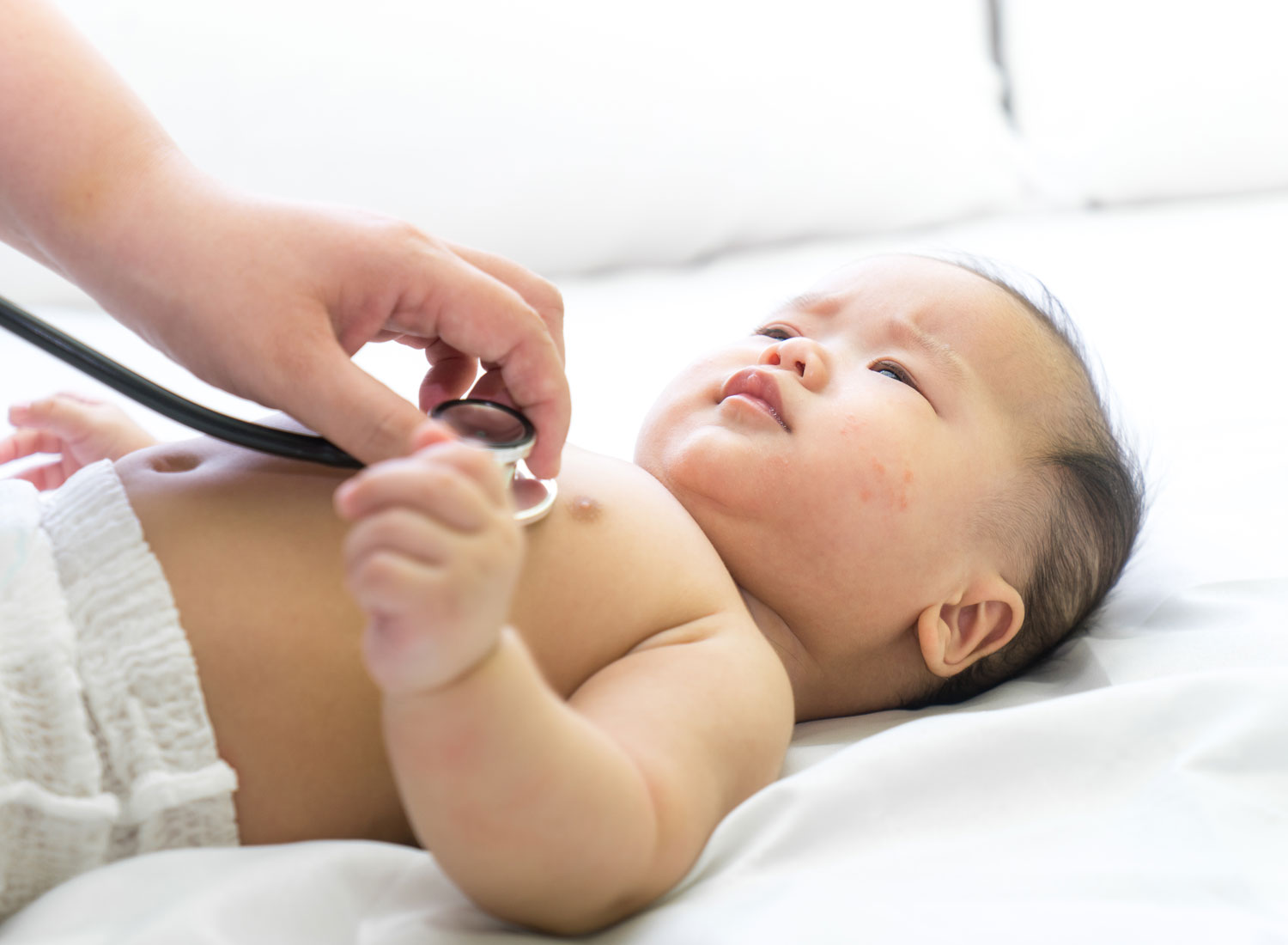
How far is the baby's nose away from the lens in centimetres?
112

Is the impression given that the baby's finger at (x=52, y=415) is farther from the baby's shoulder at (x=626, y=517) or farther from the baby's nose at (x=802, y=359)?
the baby's nose at (x=802, y=359)

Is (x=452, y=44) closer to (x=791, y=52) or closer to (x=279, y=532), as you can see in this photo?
(x=791, y=52)

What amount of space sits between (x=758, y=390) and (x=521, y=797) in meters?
0.56

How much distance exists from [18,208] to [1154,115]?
228cm

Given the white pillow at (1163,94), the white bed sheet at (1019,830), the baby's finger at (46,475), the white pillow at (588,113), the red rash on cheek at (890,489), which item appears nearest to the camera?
the white bed sheet at (1019,830)

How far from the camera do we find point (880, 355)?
1161 mm

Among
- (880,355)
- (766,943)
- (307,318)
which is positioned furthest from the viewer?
(880,355)

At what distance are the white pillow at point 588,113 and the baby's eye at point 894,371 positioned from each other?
1021 millimetres

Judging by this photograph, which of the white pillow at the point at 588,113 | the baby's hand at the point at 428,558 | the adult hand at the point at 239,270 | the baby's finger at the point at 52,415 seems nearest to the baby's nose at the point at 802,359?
the adult hand at the point at 239,270

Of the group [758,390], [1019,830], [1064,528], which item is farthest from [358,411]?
[1064,528]

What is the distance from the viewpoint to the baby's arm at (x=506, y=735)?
1.88ft

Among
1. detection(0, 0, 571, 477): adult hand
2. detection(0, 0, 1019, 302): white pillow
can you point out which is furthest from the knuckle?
detection(0, 0, 1019, 302): white pillow

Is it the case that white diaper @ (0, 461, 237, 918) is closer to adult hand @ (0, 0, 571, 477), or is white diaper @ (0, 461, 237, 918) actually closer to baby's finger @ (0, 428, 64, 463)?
adult hand @ (0, 0, 571, 477)

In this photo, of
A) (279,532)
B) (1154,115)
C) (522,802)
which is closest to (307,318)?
(279,532)
